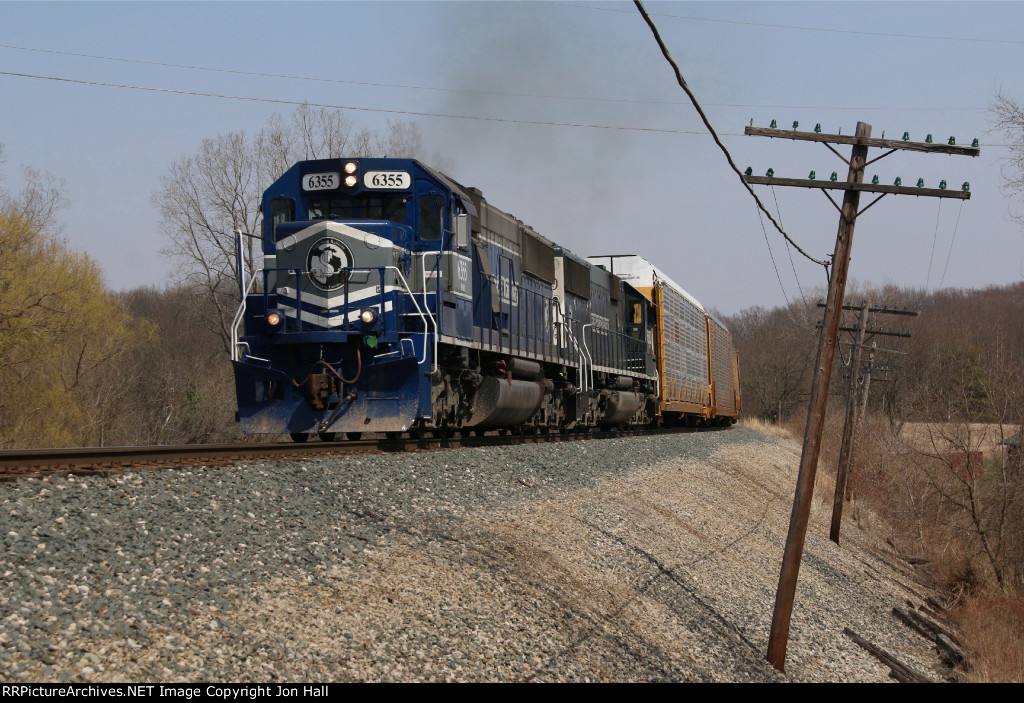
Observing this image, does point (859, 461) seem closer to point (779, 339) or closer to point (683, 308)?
point (683, 308)

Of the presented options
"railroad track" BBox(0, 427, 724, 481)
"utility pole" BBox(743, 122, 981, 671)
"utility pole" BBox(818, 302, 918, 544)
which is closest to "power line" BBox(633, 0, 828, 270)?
"utility pole" BBox(743, 122, 981, 671)

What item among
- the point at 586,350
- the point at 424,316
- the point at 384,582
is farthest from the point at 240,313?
the point at 586,350

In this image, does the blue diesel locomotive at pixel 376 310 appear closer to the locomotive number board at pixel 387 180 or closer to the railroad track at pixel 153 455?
the locomotive number board at pixel 387 180

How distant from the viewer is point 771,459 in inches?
1122

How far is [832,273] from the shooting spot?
11.1 metres

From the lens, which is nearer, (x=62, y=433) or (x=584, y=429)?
(x=584, y=429)

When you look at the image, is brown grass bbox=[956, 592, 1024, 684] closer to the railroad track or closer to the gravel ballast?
the gravel ballast

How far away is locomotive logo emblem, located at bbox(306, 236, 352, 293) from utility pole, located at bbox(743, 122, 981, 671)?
5.11 metres

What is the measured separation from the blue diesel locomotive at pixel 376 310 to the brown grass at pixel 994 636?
8176 millimetres

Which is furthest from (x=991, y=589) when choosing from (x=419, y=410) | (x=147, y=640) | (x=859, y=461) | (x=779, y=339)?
(x=779, y=339)

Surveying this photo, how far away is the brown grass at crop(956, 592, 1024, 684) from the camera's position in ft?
46.1

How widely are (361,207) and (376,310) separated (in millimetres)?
1711

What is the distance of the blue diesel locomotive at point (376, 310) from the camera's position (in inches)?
455
